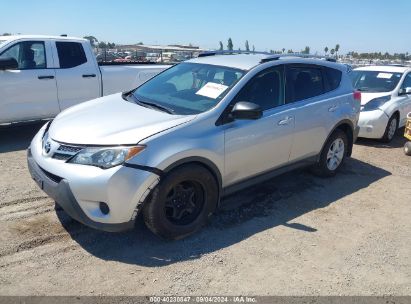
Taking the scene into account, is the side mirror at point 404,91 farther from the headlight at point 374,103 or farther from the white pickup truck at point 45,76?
Result: the white pickup truck at point 45,76

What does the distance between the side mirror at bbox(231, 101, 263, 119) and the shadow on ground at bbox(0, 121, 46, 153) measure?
14.1 feet

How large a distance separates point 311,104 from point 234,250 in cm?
225

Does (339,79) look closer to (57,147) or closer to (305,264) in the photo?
(305,264)

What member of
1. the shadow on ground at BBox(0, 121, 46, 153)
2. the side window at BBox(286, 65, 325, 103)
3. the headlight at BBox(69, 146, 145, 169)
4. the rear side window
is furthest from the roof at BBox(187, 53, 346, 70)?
the shadow on ground at BBox(0, 121, 46, 153)

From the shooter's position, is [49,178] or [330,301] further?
[49,178]

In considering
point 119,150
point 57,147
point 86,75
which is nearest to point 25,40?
point 86,75

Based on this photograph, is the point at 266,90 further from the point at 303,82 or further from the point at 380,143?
the point at 380,143

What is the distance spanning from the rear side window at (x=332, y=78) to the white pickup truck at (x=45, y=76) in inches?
170

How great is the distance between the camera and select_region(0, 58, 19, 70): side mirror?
6445 mm

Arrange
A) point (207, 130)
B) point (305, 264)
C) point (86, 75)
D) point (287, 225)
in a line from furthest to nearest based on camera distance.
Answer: point (86, 75), point (287, 225), point (207, 130), point (305, 264)

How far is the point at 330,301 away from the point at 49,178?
2567 mm

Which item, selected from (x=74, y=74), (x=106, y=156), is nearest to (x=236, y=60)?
(x=106, y=156)

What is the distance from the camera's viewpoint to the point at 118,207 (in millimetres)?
3322

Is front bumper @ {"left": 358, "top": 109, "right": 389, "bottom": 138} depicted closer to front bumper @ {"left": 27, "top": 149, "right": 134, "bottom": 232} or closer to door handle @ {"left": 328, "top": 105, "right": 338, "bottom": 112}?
door handle @ {"left": 328, "top": 105, "right": 338, "bottom": 112}
